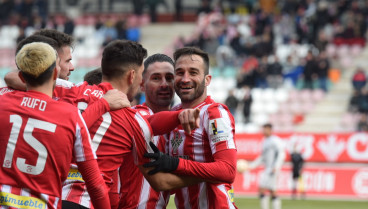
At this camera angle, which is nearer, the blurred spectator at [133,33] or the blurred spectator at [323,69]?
the blurred spectator at [323,69]

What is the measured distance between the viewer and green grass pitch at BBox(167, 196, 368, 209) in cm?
1817

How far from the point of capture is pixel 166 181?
5.13m

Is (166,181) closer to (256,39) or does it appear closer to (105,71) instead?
(105,71)

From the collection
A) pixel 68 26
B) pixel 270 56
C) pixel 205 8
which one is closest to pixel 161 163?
pixel 270 56

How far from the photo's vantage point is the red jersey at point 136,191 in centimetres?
564

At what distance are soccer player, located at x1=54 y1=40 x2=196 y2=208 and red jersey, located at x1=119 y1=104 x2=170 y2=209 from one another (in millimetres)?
342

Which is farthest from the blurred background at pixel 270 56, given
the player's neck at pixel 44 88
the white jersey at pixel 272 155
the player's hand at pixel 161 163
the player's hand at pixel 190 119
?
the player's neck at pixel 44 88

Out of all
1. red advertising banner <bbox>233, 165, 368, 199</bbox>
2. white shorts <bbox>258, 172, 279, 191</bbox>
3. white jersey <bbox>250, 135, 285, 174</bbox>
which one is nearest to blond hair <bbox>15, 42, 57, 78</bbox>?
white shorts <bbox>258, 172, 279, 191</bbox>

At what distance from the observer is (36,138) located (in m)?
4.53

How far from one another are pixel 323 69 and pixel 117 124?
829 inches

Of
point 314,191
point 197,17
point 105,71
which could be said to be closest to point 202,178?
point 105,71

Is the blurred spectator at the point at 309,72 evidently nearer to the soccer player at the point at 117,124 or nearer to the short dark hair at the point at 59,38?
the short dark hair at the point at 59,38

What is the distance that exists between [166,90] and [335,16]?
23167 millimetres

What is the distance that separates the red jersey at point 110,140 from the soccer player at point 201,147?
0.19m
